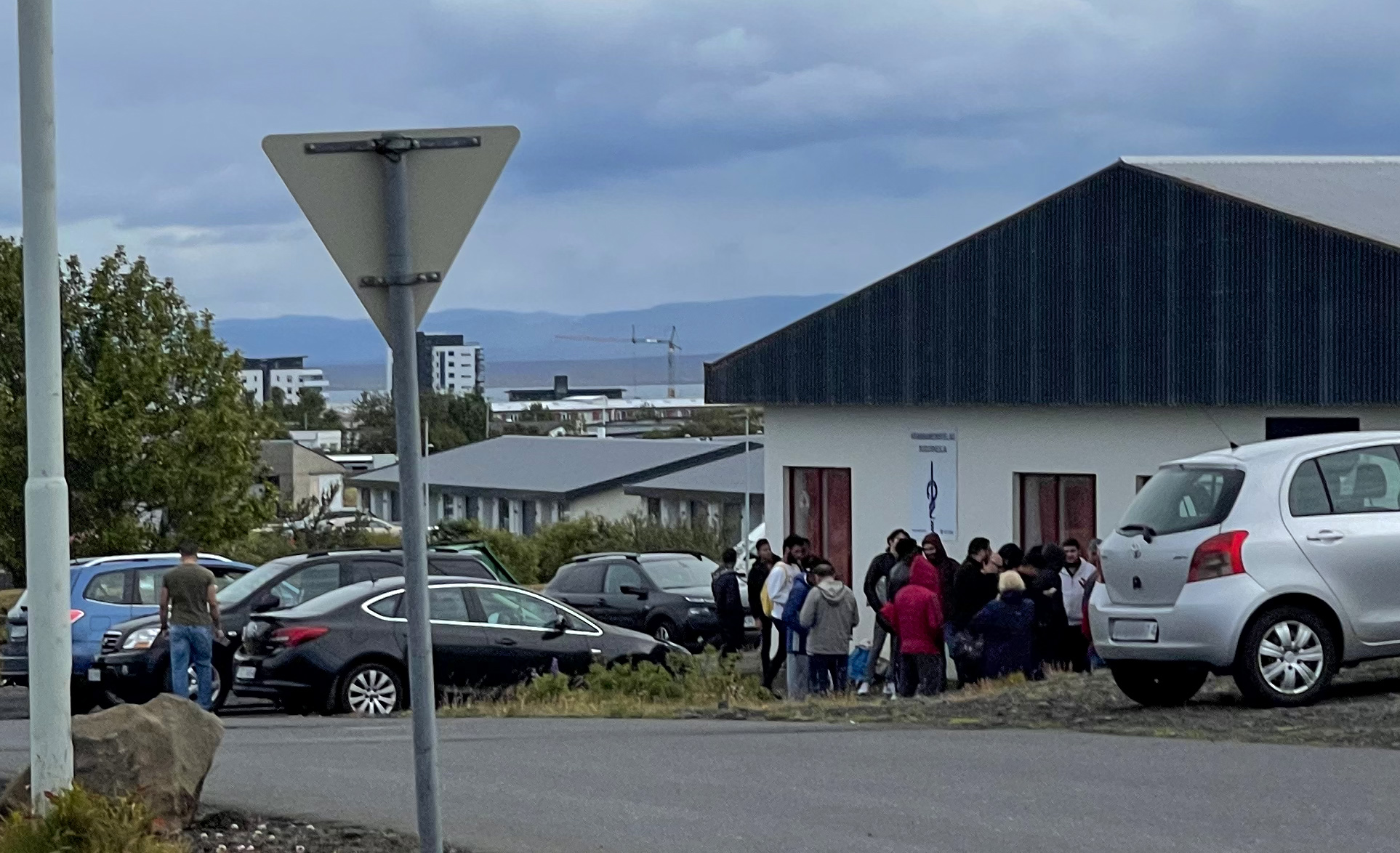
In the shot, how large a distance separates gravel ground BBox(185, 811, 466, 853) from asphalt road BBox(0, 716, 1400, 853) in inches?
12.8

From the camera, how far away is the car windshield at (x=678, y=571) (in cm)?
3052

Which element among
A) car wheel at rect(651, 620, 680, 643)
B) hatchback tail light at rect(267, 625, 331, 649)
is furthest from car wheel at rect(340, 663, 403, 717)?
car wheel at rect(651, 620, 680, 643)

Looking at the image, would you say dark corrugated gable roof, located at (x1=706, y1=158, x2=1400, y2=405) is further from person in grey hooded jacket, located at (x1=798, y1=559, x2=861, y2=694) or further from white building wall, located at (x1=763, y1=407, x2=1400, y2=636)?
person in grey hooded jacket, located at (x1=798, y1=559, x2=861, y2=694)

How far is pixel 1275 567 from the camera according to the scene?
12562 mm

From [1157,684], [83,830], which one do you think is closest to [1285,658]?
[1157,684]

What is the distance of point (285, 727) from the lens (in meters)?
16.0

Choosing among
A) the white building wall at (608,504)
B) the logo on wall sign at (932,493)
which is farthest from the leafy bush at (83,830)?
the white building wall at (608,504)

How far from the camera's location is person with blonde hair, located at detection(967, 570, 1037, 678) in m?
17.5

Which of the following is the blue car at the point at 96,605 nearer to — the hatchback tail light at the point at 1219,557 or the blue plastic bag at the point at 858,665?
the blue plastic bag at the point at 858,665

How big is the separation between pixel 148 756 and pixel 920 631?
1064 centimetres

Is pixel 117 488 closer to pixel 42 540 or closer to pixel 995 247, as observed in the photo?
pixel 995 247

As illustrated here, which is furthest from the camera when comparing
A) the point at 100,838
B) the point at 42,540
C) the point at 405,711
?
the point at 405,711

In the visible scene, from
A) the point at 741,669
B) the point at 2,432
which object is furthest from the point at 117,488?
the point at 741,669

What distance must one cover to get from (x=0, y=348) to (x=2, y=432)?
194cm
